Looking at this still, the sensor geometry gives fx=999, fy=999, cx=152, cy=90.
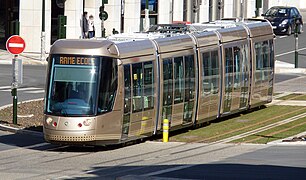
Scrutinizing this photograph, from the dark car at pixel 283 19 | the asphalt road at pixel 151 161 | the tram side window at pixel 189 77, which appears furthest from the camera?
the dark car at pixel 283 19

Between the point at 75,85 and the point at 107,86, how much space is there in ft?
2.47

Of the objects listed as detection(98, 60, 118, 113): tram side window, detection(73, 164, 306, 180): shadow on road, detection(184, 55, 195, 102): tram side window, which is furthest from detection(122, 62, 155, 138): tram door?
detection(73, 164, 306, 180): shadow on road

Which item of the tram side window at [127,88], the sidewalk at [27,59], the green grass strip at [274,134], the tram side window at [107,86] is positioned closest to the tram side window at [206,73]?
the green grass strip at [274,134]

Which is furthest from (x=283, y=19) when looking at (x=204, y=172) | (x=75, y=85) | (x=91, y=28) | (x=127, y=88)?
(x=204, y=172)

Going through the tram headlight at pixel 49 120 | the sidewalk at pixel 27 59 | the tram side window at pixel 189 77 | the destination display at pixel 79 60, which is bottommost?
the sidewalk at pixel 27 59

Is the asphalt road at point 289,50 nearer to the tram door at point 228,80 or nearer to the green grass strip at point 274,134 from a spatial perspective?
the tram door at point 228,80

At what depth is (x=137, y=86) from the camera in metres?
24.7

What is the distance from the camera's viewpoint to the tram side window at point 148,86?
25.1 meters

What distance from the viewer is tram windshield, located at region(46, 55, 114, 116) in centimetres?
2338

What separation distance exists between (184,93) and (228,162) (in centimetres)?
595

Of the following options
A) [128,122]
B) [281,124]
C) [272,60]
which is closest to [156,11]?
[272,60]

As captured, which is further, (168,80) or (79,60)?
(168,80)

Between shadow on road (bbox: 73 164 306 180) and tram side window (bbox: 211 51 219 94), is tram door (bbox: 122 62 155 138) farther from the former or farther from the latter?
tram side window (bbox: 211 51 219 94)

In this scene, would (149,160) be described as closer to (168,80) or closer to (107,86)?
(107,86)
